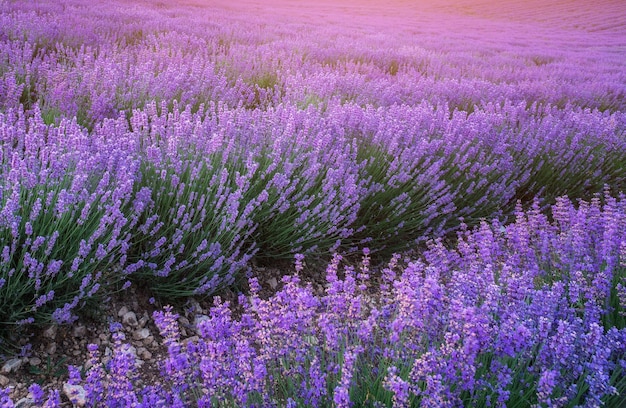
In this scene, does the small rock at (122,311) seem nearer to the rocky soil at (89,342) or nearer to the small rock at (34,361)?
the rocky soil at (89,342)

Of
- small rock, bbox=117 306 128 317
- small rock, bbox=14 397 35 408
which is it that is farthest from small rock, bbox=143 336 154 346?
small rock, bbox=14 397 35 408

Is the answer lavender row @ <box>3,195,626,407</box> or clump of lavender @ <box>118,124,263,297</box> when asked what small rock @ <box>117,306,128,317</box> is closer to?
clump of lavender @ <box>118,124,263,297</box>

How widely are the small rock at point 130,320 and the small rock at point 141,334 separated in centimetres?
5

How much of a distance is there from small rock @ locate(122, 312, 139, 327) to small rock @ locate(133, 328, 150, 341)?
0.05m

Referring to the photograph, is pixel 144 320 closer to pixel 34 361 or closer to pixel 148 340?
pixel 148 340

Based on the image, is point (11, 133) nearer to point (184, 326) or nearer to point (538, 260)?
point (184, 326)

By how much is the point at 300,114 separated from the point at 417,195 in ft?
3.11

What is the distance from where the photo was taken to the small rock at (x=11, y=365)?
1.88 metres

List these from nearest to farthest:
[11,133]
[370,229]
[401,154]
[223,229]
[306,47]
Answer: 1. [11,133]
2. [223,229]
3. [370,229]
4. [401,154]
5. [306,47]

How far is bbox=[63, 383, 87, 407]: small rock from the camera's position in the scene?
1809 mm

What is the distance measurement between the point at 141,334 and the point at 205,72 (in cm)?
283

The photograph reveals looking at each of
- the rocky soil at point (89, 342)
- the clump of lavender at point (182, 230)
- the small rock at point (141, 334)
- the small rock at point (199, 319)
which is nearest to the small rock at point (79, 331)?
the rocky soil at point (89, 342)

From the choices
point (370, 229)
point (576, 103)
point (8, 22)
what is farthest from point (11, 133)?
point (576, 103)

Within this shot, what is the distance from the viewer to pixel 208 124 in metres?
2.91
